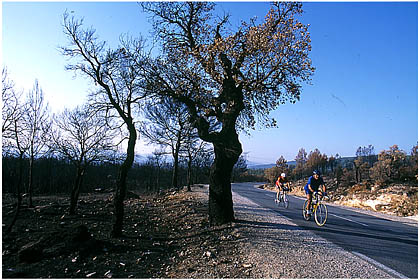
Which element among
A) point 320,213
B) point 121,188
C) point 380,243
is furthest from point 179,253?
point 320,213

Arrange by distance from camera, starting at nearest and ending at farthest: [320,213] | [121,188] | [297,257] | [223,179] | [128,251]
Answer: [297,257] < [128,251] < [121,188] < [223,179] < [320,213]

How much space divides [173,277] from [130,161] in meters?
5.28

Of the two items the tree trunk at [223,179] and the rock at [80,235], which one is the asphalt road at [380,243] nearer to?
the tree trunk at [223,179]

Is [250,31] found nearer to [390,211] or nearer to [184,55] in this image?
[184,55]

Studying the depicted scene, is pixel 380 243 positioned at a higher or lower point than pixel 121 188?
lower

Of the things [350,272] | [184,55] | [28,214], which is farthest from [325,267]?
[28,214]

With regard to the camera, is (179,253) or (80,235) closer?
(179,253)

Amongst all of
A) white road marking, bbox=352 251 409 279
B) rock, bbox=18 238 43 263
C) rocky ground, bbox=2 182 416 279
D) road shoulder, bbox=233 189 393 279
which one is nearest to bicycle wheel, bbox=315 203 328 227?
rocky ground, bbox=2 182 416 279

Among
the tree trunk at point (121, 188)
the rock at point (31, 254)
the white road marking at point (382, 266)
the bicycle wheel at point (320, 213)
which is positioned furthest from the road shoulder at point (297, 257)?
the rock at point (31, 254)

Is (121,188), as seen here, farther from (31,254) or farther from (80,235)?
(31,254)

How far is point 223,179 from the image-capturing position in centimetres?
1168

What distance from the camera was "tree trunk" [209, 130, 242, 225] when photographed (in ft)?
37.3

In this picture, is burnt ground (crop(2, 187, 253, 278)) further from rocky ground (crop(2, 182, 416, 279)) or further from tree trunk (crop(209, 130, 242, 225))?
tree trunk (crop(209, 130, 242, 225))

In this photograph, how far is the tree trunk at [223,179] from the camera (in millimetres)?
11375
